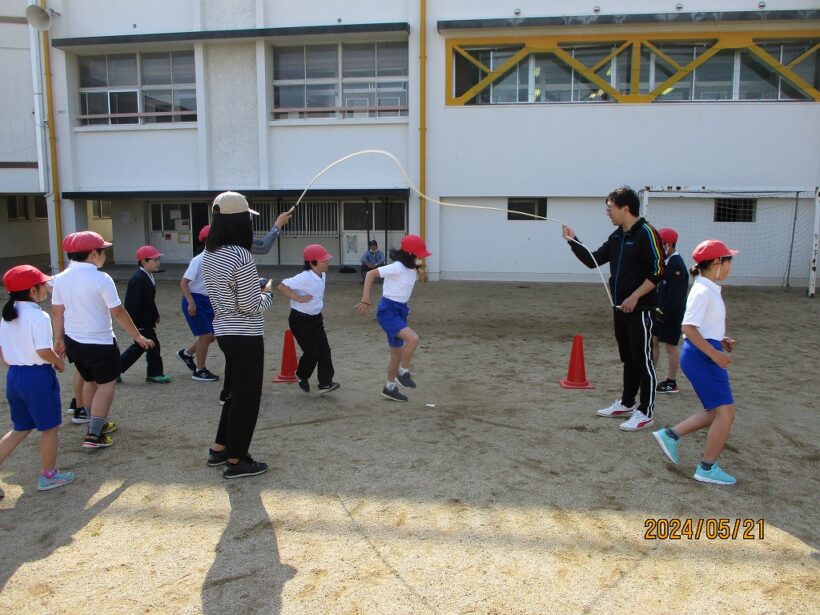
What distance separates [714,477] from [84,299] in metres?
4.68

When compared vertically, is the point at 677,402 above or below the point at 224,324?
below

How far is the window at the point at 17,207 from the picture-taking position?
24.1 metres

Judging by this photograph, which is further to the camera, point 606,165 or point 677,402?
point 606,165

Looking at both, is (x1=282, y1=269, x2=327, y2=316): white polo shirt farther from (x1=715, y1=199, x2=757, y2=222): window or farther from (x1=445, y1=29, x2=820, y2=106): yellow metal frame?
(x1=715, y1=199, x2=757, y2=222): window

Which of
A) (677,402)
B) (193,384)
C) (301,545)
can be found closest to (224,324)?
(301,545)

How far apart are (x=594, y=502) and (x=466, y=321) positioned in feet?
23.9

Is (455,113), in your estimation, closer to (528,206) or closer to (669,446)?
(528,206)

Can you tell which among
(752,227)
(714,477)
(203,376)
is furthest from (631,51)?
(714,477)

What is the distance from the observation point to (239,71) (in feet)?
57.3

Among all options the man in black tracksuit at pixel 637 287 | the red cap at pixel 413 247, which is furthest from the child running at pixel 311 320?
the man in black tracksuit at pixel 637 287

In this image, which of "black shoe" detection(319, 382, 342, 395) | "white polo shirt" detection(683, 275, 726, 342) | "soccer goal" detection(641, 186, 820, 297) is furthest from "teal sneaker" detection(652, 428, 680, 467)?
"soccer goal" detection(641, 186, 820, 297)

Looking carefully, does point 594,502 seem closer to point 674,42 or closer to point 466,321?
point 466,321

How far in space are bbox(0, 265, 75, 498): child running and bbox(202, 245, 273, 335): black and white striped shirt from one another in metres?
0.99

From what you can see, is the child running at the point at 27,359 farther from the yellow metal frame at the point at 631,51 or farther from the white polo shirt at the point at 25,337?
the yellow metal frame at the point at 631,51
